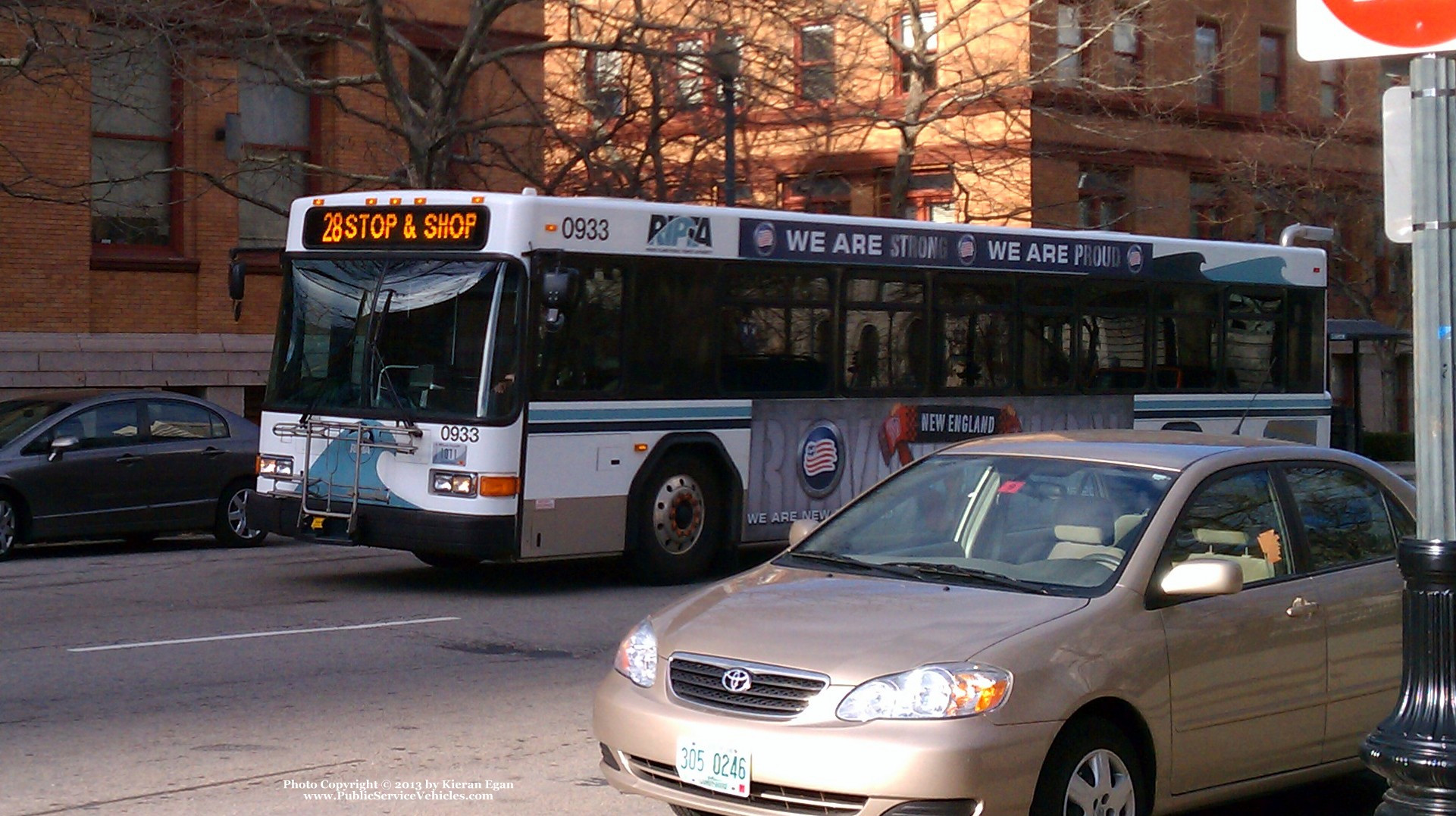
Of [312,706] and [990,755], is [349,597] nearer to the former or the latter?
[312,706]

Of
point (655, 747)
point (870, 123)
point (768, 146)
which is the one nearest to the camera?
point (655, 747)

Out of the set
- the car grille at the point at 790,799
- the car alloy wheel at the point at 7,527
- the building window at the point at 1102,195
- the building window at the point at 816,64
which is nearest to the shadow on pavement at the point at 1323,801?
the car grille at the point at 790,799

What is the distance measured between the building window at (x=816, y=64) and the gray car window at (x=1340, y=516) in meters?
14.8

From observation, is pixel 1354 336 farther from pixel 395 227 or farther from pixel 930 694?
pixel 930 694

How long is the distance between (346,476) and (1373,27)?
31.0 feet

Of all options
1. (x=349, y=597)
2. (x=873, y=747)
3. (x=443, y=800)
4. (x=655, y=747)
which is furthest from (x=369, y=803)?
(x=349, y=597)

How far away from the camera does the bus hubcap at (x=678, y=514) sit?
1386 centimetres

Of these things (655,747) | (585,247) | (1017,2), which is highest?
(1017,2)

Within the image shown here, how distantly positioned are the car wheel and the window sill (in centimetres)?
842

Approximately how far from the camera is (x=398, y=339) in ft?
43.0

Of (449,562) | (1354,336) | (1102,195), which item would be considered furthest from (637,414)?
(1102,195)

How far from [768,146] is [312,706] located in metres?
22.6

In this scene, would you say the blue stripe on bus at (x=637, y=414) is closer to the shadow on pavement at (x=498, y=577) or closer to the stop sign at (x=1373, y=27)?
the shadow on pavement at (x=498, y=577)

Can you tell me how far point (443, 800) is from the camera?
274 inches
